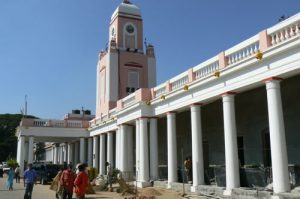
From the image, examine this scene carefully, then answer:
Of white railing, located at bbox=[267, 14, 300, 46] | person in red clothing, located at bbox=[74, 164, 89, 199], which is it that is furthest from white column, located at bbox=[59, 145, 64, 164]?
white railing, located at bbox=[267, 14, 300, 46]

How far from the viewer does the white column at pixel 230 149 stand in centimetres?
1432

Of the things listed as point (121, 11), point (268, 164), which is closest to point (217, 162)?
point (268, 164)

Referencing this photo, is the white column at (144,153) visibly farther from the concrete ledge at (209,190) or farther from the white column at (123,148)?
the concrete ledge at (209,190)

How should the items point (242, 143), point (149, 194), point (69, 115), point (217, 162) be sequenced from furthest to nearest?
point (69, 115)
point (217, 162)
point (242, 143)
point (149, 194)

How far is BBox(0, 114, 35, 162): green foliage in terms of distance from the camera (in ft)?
258

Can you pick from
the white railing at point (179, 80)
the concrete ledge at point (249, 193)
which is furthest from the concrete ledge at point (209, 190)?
the white railing at point (179, 80)

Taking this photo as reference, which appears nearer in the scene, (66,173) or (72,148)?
(66,173)

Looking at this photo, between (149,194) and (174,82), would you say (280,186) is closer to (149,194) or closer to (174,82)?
(149,194)

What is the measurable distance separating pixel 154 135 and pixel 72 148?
26546mm

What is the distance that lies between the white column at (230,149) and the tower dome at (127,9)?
25401mm

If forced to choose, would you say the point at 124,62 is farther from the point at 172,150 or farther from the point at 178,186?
the point at 178,186

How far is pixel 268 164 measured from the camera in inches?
695

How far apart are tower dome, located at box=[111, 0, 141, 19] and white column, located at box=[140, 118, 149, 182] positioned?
18892 mm

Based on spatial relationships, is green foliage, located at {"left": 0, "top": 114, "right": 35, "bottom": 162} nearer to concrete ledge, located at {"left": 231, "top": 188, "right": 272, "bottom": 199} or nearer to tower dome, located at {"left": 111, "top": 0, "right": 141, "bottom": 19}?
tower dome, located at {"left": 111, "top": 0, "right": 141, "bottom": 19}
